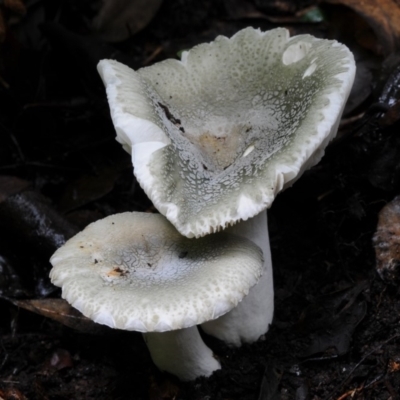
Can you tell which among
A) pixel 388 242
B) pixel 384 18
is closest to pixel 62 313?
pixel 388 242

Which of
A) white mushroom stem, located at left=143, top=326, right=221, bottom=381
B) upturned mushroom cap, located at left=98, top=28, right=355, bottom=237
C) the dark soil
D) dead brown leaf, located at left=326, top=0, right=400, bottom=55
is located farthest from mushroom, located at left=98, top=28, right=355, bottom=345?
dead brown leaf, located at left=326, top=0, right=400, bottom=55

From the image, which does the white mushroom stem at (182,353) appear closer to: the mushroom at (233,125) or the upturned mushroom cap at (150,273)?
the mushroom at (233,125)

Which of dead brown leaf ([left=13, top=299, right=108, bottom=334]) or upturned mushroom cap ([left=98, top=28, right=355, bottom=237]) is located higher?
upturned mushroom cap ([left=98, top=28, right=355, bottom=237])

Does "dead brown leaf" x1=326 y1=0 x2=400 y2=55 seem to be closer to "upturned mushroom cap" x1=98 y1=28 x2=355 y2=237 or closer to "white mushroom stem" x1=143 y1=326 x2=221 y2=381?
"upturned mushroom cap" x1=98 y1=28 x2=355 y2=237

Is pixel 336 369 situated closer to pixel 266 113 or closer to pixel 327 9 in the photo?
pixel 266 113

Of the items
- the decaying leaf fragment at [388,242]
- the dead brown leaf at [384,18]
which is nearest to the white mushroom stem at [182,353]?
the decaying leaf fragment at [388,242]
